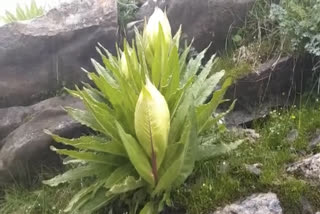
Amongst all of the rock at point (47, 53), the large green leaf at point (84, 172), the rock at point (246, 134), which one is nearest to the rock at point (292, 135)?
the rock at point (246, 134)

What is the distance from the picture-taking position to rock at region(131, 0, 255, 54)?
12.3 feet

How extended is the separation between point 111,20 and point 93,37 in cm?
20

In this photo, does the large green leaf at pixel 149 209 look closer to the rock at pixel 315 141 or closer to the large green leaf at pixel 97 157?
the large green leaf at pixel 97 157

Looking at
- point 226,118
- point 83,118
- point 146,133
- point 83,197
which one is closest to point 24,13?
point 83,118

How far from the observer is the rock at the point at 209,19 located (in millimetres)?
3758

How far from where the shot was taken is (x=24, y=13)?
14.9 feet

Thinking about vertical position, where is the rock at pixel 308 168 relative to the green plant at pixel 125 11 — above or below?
below

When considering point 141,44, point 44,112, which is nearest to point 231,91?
point 141,44

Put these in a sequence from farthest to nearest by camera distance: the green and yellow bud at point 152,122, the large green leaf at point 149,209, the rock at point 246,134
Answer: the rock at point 246,134 → the large green leaf at point 149,209 → the green and yellow bud at point 152,122

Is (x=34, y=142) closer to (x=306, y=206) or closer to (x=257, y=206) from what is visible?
(x=257, y=206)

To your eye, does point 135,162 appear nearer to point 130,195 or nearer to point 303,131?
point 130,195

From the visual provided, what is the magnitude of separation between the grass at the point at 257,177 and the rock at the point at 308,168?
0.04 m

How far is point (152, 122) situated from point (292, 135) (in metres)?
1.00

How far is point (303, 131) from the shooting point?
9.21 feet
